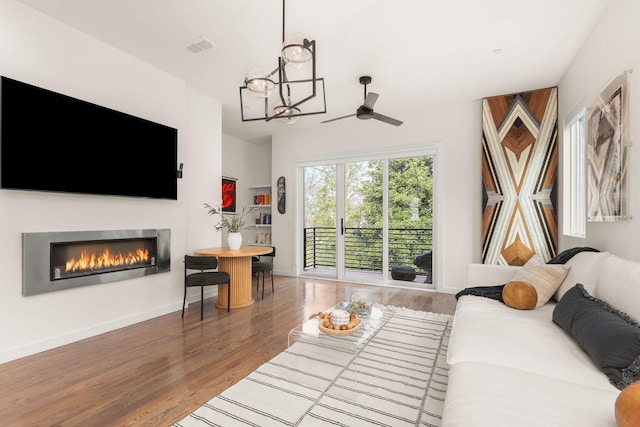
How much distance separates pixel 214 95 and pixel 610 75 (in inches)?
166

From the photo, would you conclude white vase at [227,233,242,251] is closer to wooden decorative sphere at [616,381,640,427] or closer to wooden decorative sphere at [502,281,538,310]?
wooden decorative sphere at [502,281,538,310]

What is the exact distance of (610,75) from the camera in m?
2.44

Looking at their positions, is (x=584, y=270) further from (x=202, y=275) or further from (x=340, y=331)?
(x=202, y=275)

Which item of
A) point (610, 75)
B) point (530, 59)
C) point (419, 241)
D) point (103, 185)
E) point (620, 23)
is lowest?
point (419, 241)

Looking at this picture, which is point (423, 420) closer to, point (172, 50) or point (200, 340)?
point (200, 340)

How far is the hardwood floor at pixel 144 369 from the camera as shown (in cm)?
177

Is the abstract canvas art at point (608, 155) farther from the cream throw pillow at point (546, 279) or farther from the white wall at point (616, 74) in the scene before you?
the cream throw pillow at point (546, 279)

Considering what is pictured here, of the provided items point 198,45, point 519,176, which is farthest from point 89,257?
point 519,176

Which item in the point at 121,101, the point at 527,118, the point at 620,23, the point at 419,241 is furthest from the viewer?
the point at 419,241

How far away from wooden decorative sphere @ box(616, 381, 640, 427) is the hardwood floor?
74.6 inches

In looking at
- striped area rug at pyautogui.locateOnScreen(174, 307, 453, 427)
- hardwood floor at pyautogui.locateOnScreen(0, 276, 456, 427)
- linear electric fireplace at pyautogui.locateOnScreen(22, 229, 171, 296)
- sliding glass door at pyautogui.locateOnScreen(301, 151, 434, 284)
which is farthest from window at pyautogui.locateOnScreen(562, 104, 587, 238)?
linear electric fireplace at pyautogui.locateOnScreen(22, 229, 171, 296)

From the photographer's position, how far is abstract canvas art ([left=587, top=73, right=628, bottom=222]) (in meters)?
2.16

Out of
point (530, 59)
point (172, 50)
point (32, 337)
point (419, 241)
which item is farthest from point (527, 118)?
point (32, 337)

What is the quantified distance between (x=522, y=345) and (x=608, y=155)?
1.76m
